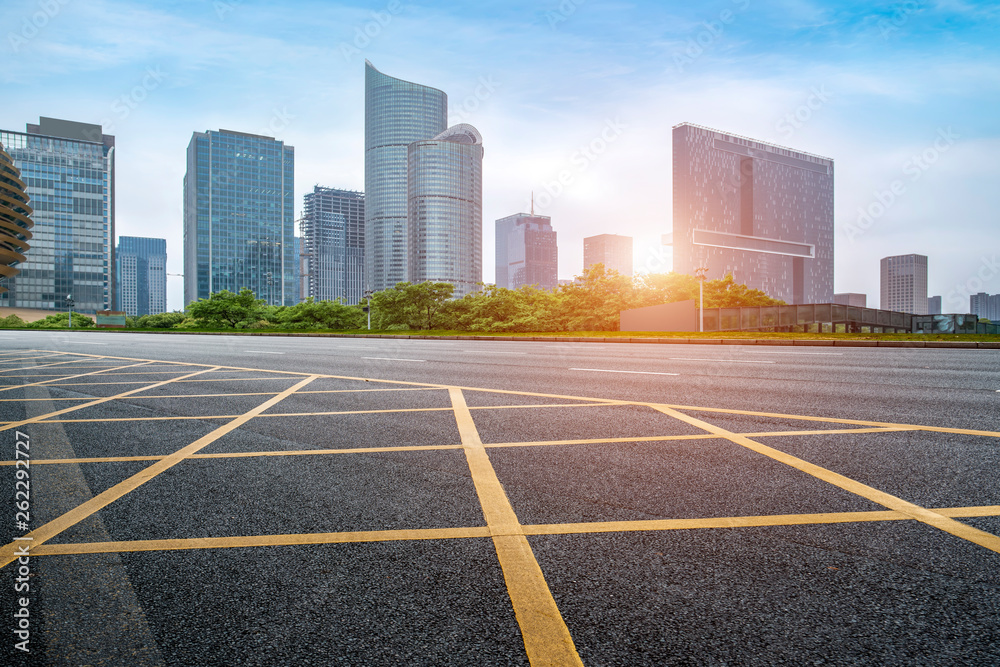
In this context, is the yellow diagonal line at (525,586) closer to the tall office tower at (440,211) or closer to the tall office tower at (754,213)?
the tall office tower at (754,213)

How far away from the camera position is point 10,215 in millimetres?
88125

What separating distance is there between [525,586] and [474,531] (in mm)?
627

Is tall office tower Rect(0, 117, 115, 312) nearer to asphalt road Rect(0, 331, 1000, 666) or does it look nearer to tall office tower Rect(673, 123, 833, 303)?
tall office tower Rect(673, 123, 833, 303)

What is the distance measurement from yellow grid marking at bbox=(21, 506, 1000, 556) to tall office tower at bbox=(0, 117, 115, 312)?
158m

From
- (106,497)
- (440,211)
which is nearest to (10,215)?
(106,497)

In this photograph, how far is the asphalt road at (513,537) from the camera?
1994mm

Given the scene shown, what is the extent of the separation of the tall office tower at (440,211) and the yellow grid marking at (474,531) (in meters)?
183

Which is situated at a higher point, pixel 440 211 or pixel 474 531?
pixel 440 211

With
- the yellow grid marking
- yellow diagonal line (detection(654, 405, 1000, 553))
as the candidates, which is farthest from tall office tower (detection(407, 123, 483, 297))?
the yellow grid marking

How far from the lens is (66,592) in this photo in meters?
2.33

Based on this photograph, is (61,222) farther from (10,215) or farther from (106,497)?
(106,497)

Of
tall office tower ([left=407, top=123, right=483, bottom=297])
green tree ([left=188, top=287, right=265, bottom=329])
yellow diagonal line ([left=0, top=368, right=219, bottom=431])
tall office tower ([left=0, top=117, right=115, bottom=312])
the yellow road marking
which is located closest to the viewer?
the yellow road marking

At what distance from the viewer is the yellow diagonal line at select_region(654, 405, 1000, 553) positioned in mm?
2818

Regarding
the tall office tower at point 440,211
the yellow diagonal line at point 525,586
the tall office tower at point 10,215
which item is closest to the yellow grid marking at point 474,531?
the yellow diagonal line at point 525,586
